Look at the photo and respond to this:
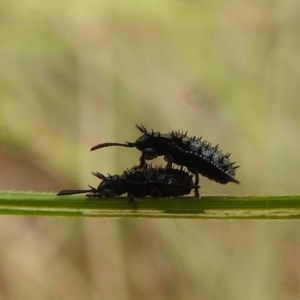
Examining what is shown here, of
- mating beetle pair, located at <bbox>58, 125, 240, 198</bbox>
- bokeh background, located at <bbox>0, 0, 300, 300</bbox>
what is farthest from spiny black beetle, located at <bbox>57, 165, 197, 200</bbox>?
bokeh background, located at <bbox>0, 0, 300, 300</bbox>

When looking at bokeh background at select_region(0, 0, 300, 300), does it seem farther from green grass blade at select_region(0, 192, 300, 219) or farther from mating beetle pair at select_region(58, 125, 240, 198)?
green grass blade at select_region(0, 192, 300, 219)

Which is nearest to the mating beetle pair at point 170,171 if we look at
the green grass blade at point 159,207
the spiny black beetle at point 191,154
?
the spiny black beetle at point 191,154

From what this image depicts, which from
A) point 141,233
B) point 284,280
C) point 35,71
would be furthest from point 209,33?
point 284,280

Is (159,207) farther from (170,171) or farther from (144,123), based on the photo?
(144,123)

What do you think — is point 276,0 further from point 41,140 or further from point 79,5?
point 41,140

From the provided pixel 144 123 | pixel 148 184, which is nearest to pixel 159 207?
pixel 148 184

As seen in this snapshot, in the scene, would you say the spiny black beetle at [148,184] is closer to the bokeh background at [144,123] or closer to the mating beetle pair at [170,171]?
the mating beetle pair at [170,171]
